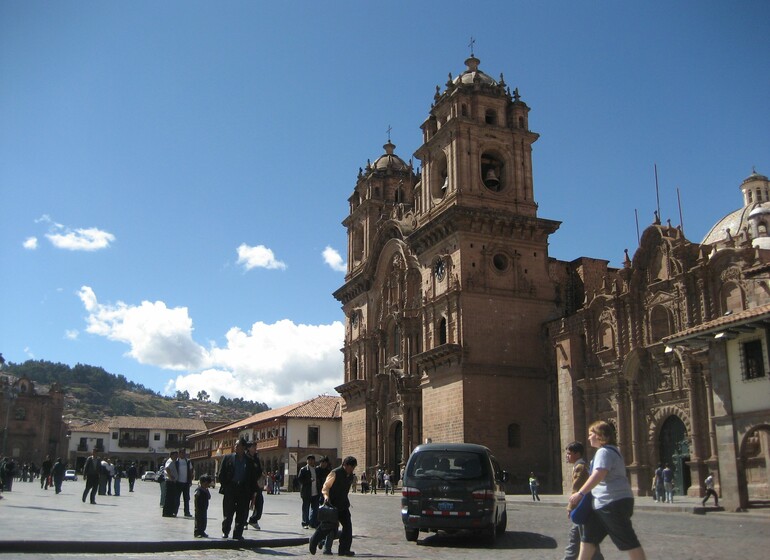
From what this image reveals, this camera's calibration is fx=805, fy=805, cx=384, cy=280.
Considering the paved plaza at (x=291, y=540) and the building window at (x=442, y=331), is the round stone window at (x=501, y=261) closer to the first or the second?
the building window at (x=442, y=331)

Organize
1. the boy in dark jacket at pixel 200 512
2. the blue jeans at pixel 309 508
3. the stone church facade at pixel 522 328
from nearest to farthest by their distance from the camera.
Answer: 1. the boy in dark jacket at pixel 200 512
2. the blue jeans at pixel 309 508
3. the stone church facade at pixel 522 328

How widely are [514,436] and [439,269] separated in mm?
9513

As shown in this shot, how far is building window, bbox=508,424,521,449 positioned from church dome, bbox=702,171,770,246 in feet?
78.6

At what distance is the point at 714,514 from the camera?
75.4ft

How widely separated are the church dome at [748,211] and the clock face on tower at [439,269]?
2268cm

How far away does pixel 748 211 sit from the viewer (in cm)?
5894

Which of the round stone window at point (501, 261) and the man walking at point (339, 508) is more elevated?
the round stone window at point (501, 261)

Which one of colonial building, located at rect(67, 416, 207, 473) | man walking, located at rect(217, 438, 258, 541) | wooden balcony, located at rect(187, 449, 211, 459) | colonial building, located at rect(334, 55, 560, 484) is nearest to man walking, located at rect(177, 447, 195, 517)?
man walking, located at rect(217, 438, 258, 541)

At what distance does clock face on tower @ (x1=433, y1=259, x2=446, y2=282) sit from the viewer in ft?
138

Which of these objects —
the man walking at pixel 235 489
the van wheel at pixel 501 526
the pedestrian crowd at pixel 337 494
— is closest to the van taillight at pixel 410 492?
the pedestrian crowd at pixel 337 494

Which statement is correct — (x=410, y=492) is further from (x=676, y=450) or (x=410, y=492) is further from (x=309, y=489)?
(x=676, y=450)

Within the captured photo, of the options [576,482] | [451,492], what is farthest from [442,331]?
[576,482]

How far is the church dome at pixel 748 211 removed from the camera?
53047mm

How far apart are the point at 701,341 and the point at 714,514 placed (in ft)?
16.8
